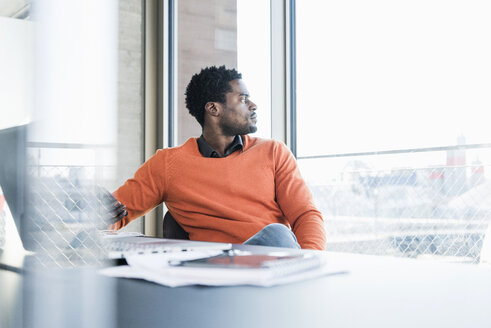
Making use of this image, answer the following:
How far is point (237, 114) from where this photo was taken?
1.84 m

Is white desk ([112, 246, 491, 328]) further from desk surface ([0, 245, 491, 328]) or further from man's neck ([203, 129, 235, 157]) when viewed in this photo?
man's neck ([203, 129, 235, 157])

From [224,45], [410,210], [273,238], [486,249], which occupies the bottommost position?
[486,249]

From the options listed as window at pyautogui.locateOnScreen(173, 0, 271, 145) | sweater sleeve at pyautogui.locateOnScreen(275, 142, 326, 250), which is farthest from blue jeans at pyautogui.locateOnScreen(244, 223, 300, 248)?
window at pyautogui.locateOnScreen(173, 0, 271, 145)

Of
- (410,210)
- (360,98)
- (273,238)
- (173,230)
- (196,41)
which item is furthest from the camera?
(196,41)

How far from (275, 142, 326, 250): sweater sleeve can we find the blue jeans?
375 millimetres

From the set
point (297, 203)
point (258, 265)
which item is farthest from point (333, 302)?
point (297, 203)

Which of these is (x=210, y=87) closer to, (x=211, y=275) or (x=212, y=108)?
(x=212, y=108)

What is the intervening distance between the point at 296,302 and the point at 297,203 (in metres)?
1.14

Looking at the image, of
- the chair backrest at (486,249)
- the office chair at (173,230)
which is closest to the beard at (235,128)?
the office chair at (173,230)

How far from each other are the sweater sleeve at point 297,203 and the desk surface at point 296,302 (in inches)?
35.9

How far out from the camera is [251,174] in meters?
→ 1.61

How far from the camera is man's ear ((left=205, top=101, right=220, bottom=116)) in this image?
188 cm

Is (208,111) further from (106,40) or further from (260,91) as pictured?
(106,40)

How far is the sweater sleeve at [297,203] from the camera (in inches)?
57.0
